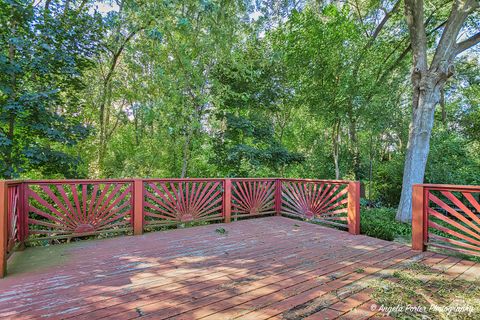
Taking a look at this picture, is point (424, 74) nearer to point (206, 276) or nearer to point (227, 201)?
point (227, 201)

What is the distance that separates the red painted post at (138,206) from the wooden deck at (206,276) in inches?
9.1

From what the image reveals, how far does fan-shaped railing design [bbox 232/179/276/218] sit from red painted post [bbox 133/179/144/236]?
76.1 inches

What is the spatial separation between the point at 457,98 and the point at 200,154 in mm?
14428

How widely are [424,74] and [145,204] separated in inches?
250

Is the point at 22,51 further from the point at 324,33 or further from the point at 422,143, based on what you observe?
the point at 422,143

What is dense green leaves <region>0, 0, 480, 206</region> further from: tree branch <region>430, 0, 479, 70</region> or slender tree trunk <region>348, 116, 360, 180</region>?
tree branch <region>430, 0, 479, 70</region>

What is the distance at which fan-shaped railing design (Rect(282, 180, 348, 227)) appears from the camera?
4.95 meters

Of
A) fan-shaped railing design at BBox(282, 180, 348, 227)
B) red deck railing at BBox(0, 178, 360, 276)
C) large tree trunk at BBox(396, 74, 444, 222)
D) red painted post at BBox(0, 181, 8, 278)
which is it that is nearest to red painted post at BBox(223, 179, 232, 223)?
red deck railing at BBox(0, 178, 360, 276)

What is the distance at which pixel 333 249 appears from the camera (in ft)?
11.6

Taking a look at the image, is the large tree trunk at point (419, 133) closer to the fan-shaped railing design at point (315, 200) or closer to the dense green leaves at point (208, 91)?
the dense green leaves at point (208, 91)

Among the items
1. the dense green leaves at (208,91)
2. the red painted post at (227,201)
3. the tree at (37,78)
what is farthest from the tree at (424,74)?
the tree at (37,78)

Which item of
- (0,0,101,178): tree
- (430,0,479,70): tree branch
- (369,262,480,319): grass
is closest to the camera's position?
(369,262,480,319): grass

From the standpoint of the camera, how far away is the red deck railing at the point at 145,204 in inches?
140

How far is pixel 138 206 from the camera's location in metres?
4.37
